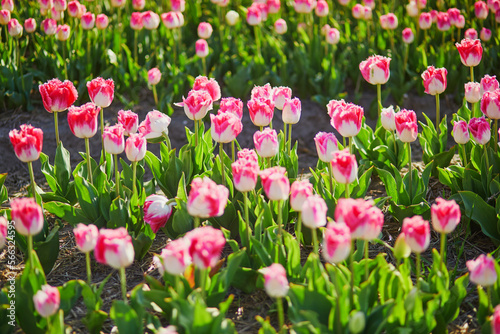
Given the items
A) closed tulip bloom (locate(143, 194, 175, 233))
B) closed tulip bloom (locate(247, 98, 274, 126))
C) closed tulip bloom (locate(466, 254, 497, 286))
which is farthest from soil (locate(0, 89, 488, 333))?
closed tulip bloom (locate(247, 98, 274, 126))

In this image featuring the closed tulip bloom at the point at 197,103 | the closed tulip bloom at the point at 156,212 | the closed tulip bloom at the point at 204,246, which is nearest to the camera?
the closed tulip bloom at the point at 204,246

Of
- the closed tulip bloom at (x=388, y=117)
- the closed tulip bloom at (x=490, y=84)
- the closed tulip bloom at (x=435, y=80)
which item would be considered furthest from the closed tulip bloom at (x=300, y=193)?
the closed tulip bloom at (x=490, y=84)

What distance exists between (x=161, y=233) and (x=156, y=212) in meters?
0.40

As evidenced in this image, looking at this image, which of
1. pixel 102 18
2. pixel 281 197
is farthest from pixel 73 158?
pixel 281 197

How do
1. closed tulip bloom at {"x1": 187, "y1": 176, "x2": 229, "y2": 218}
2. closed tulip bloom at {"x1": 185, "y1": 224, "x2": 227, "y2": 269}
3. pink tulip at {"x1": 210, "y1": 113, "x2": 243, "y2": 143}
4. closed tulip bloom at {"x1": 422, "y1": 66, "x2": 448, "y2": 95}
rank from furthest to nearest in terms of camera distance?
closed tulip bloom at {"x1": 422, "y1": 66, "x2": 448, "y2": 95}
pink tulip at {"x1": 210, "y1": 113, "x2": 243, "y2": 143}
closed tulip bloom at {"x1": 187, "y1": 176, "x2": 229, "y2": 218}
closed tulip bloom at {"x1": 185, "y1": 224, "x2": 227, "y2": 269}

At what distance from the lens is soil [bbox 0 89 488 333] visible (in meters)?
2.02

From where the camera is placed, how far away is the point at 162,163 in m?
2.61

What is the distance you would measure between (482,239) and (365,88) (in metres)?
2.17

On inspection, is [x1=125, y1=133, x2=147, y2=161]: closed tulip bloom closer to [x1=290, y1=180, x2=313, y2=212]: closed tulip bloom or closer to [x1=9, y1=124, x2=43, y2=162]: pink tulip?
[x1=9, y1=124, x2=43, y2=162]: pink tulip

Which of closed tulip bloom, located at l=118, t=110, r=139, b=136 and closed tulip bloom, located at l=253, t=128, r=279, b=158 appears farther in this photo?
closed tulip bloom, located at l=118, t=110, r=139, b=136

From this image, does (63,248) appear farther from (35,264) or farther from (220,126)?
(220,126)

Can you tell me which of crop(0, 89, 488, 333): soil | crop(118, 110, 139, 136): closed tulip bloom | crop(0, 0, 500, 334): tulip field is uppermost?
crop(118, 110, 139, 136): closed tulip bloom

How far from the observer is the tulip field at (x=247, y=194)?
5.40ft

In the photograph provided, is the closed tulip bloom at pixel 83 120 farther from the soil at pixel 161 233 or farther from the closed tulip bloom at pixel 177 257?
the closed tulip bloom at pixel 177 257
